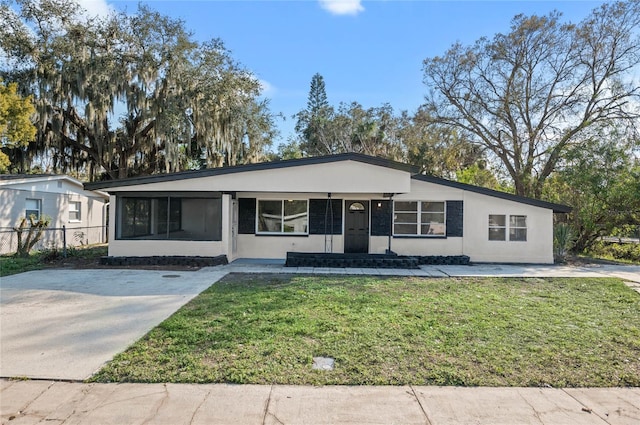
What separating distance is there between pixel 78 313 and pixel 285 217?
7.98 metres

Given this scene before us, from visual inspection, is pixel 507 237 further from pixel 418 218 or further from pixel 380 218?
pixel 380 218

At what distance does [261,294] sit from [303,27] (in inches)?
396

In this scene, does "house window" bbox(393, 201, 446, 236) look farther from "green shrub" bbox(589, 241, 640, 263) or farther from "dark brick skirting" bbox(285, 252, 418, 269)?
"green shrub" bbox(589, 241, 640, 263)

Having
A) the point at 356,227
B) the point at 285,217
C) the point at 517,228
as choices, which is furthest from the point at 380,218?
the point at 517,228

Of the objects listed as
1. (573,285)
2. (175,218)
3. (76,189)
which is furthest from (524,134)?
(76,189)

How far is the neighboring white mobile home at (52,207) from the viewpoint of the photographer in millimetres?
15125

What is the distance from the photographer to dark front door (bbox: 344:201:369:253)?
13773mm

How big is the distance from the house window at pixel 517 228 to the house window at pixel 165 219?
10003 mm

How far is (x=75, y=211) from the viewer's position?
62.3 feet

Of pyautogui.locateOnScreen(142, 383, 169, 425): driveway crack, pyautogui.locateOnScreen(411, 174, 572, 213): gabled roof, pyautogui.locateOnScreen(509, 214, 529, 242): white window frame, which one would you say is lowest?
pyautogui.locateOnScreen(142, 383, 169, 425): driveway crack

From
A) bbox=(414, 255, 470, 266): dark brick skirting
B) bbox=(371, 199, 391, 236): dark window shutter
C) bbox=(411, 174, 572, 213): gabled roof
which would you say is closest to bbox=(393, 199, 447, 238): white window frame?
bbox=(371, 199, 391, 236): dark window shutter

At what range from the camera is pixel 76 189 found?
62.2 feet

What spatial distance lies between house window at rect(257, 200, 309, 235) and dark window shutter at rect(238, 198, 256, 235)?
19cm

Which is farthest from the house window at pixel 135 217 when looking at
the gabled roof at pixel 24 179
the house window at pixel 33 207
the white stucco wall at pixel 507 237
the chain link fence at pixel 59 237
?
the white stucco wall at pixel 507 237
